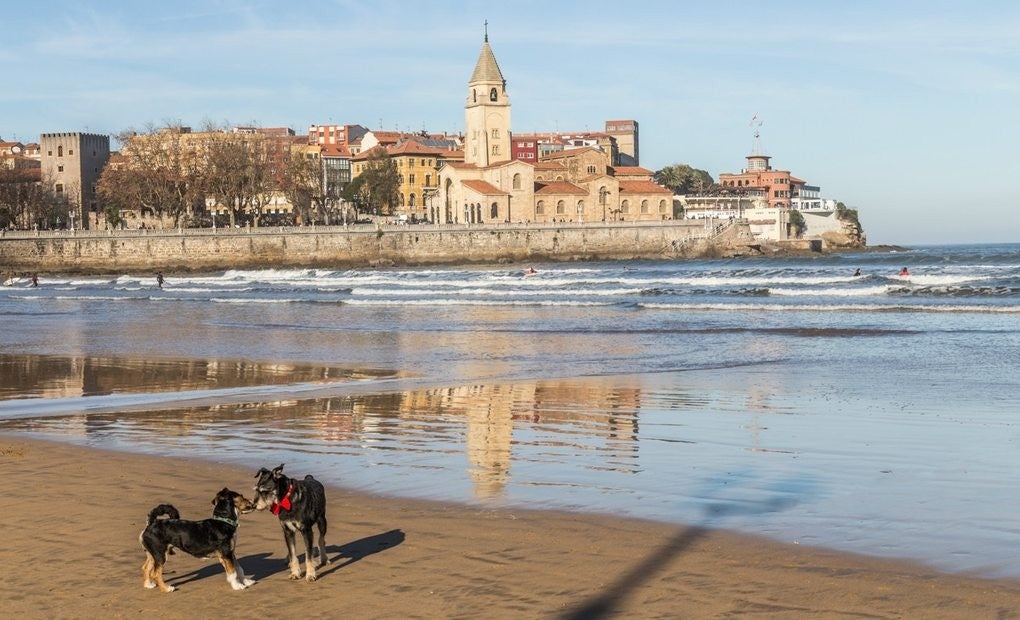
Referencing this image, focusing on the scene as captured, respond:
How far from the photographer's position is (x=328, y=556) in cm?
715

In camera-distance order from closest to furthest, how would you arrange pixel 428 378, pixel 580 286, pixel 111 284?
pixel 428 378, pixel 580 286, pixel 111 284

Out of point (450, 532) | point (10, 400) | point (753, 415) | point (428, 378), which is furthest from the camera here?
point (428, 378)

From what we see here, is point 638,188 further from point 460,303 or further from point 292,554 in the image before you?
point 292,554

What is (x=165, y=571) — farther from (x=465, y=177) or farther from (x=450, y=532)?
(x=465, y=177)

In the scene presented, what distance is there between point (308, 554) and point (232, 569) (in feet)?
1.43

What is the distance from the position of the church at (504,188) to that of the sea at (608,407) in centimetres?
5941

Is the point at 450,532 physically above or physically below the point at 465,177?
below

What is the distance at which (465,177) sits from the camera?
96.2m

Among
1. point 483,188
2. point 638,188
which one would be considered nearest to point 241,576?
point 483,188

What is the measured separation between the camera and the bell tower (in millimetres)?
97625

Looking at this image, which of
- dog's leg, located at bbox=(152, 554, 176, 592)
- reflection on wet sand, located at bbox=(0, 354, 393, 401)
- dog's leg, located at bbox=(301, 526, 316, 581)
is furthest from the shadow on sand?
reflection on wet sand, located at bbox=(0, 354, 393, 401)

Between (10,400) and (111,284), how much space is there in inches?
2056

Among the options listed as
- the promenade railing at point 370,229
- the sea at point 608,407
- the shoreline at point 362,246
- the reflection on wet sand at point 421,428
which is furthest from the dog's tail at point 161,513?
the promenade railing at point 370,229

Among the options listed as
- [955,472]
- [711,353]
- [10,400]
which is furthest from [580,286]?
[955,472]
